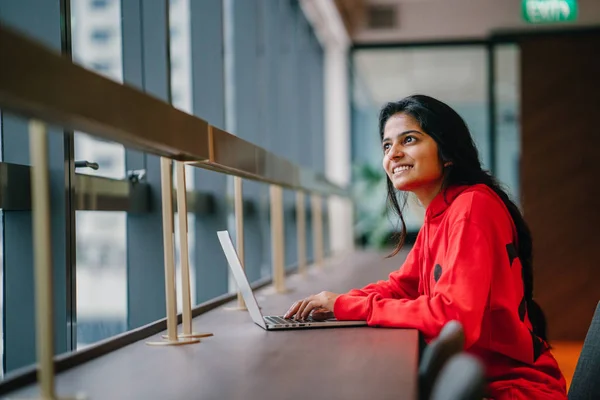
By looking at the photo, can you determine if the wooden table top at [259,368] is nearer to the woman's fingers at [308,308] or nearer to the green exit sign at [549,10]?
the woman's fingers at [308,308]

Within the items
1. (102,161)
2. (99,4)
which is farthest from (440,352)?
(99,4)

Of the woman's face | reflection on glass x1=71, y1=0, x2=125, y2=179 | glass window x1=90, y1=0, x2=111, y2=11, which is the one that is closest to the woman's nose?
the woman's face

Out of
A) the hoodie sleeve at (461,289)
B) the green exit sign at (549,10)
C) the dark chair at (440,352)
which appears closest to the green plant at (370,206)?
the green exit sign at (549,10)

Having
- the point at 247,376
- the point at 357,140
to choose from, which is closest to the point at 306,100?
the point at 357,140

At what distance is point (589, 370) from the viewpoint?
159cm

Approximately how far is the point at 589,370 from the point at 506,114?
20.1 ft

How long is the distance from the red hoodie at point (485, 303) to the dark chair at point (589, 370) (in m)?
0.07

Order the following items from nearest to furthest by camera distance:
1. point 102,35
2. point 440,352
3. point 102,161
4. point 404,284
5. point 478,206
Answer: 1. point 440,352
2. point 478,206
3. point 404,284
4. point 102,161
5. point 102,35

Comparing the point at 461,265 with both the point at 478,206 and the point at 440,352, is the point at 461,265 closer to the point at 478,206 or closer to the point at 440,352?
the point at 478,206

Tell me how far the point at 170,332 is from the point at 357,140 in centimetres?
636

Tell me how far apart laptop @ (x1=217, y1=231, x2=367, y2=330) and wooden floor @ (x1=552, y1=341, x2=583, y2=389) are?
119 inches

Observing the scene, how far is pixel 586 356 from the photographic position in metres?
1.61

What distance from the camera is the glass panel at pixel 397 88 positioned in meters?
7.60

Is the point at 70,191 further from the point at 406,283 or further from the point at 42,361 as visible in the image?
the point at 42,361
